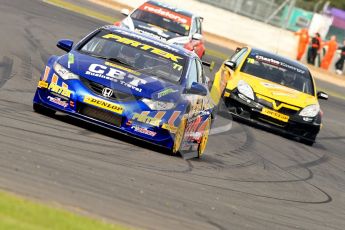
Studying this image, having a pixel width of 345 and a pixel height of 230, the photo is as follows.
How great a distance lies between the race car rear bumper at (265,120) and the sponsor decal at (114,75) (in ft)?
20.7

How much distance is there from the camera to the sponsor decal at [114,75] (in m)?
11.5

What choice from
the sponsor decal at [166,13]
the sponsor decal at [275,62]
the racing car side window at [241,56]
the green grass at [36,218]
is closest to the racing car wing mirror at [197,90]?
the green grass at [36,218]

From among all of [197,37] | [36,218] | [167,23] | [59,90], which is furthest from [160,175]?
[167,23]

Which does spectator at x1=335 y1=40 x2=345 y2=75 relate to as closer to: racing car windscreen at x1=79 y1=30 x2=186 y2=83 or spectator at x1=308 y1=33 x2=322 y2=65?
spectator at x1=308 y1=33 x2=322 y2=65

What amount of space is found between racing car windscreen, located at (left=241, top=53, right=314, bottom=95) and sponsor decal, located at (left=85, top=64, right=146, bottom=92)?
23.7ft

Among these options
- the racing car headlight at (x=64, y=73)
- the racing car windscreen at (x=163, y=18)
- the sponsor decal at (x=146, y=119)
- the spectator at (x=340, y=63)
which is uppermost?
the racing car headlight at (x=64, y=73)

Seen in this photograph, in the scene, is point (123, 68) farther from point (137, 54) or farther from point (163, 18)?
point (163, 18)

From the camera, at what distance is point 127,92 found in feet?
37.3

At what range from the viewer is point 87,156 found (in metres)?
9.93

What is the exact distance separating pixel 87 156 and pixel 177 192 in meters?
1.07

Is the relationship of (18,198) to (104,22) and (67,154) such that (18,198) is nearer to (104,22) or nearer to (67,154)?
(67,154)

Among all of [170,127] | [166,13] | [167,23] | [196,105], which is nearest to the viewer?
[170,127]

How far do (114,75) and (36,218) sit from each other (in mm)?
5296

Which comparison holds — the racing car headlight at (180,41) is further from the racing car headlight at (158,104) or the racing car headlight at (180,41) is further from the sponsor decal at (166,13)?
the racing car headlight at (158,104)
